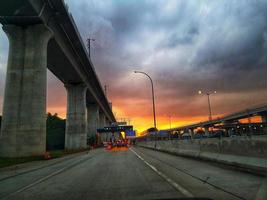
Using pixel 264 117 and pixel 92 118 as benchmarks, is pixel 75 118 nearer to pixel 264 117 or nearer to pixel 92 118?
pixel 92 118

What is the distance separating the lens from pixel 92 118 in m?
88.2

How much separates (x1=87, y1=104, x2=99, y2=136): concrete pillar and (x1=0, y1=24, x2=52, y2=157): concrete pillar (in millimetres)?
58157

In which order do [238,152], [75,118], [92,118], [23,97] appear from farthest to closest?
[92,118] < [75,118] < [23,97] < [238,152]

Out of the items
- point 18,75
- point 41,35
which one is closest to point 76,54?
point 41,35

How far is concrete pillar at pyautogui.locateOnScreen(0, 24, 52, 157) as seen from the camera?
2708 centimetres

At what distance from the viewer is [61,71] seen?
4816 centimetres

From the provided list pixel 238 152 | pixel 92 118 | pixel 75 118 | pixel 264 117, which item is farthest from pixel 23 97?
pixel 264 117

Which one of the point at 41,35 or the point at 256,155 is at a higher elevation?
the point at 41,35

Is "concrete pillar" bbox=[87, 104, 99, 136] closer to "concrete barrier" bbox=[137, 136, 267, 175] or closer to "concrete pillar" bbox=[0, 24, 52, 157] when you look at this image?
"concrete pillar" bbox=[0, 24, 52, 157]

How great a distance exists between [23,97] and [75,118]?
3194 centimetres

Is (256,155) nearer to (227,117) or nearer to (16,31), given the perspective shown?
(16,31)

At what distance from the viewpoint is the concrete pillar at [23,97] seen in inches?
1066

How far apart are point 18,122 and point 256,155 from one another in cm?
2189

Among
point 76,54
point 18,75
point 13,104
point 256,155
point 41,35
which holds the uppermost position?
point 76,54
